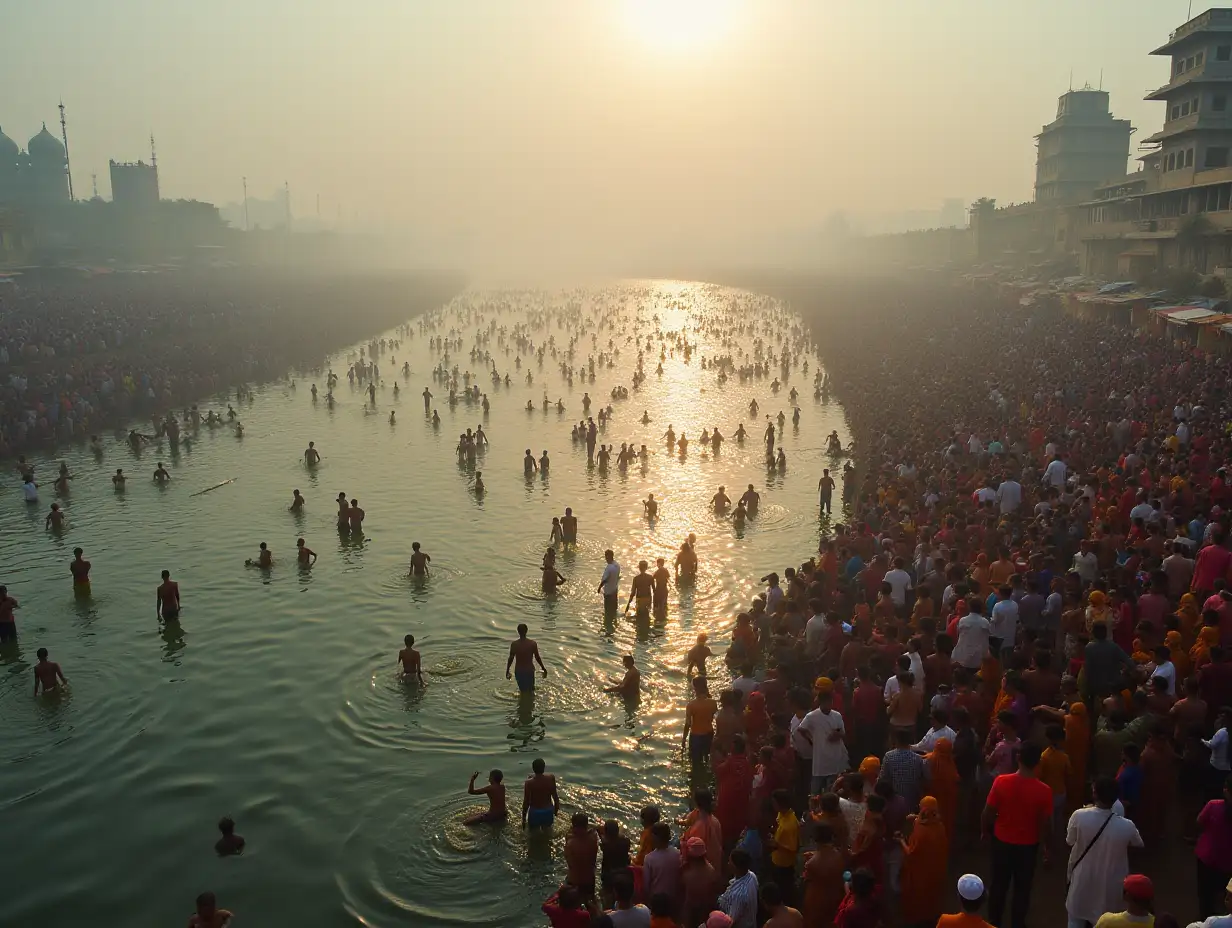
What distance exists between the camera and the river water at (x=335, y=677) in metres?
10.5

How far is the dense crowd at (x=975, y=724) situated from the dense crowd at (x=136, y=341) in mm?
29739

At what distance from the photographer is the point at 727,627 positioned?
56.7 feet

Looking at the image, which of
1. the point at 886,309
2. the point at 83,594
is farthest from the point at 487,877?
the point at 886,309

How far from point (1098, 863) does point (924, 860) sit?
1.15 metres

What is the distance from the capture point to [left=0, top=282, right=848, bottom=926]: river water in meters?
10.5

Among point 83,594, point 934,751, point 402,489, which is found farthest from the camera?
point 402,489

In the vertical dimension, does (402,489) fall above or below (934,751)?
below

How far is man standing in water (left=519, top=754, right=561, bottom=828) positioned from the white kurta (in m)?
5.74

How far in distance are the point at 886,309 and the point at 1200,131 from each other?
2491cm

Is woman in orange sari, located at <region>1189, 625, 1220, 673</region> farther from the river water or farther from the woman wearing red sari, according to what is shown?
the river water

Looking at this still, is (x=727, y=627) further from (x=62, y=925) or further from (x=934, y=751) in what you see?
(x=62, y=925)

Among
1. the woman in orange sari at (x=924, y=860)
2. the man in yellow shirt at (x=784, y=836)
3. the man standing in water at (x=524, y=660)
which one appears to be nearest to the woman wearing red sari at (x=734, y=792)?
the man in yellow shirt at (x=784, y=836)

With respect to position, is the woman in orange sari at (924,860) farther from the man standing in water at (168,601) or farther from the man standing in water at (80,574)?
the man standing in water at (80,574)

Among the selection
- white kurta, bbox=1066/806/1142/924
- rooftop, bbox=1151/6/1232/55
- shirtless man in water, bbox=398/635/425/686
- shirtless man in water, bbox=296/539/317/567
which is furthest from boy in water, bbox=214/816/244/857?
rooftop, bbox=1151/6/1232/55
